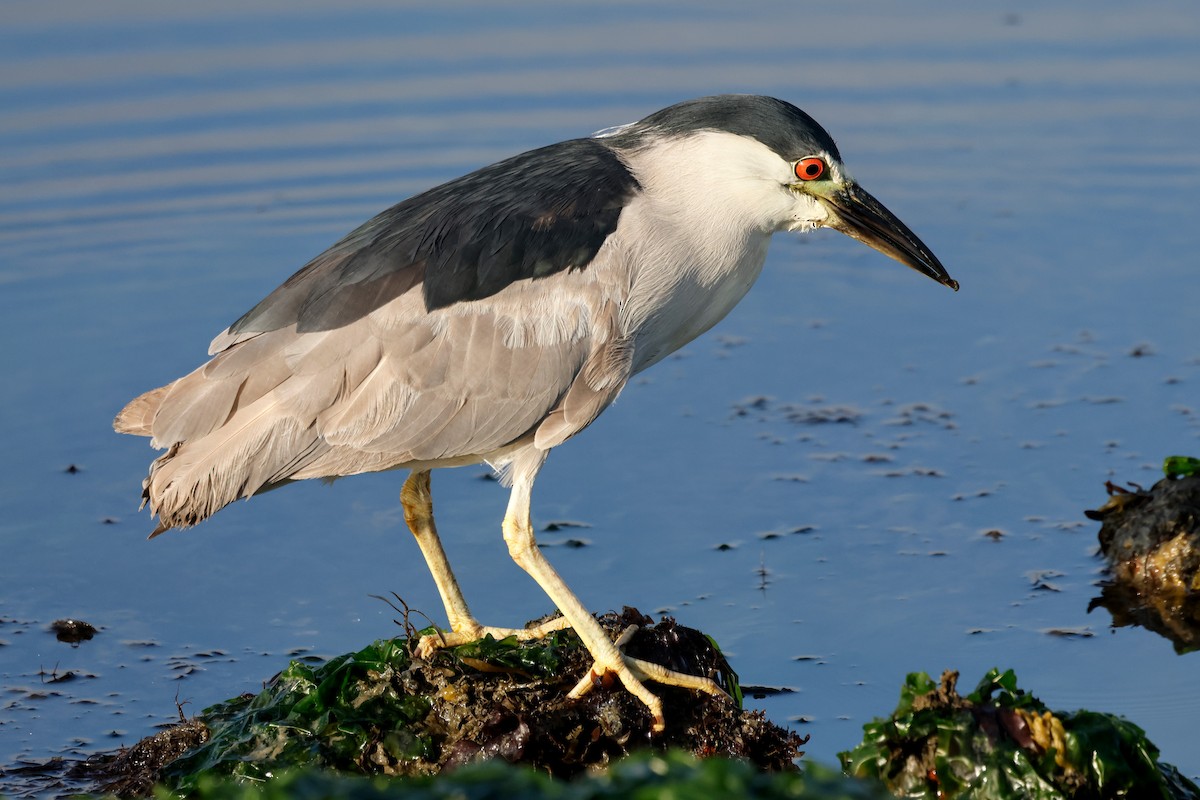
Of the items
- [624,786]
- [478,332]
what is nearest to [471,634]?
[478,332]

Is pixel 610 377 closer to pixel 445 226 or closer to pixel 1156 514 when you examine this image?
pixel 445 226

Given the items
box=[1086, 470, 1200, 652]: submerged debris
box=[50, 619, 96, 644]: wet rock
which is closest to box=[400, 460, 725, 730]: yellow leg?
box=[50, 619, 96, 644]: wet rock

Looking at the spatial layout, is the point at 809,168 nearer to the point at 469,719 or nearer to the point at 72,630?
the point at 469,719

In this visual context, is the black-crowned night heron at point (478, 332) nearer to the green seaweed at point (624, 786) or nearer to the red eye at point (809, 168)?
the red eye at point (809, 168)

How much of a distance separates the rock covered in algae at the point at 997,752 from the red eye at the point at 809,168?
6.38ft

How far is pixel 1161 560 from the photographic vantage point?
21.7 ft

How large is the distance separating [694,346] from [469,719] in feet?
15.4

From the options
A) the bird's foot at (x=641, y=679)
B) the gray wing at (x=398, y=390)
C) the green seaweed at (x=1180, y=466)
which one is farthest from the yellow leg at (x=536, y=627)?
the green seaweed at (x=1180, y=466)

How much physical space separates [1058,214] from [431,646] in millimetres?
6407

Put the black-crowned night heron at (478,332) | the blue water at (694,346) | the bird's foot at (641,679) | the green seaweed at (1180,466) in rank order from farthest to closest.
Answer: the green seaweed at (1180,466), the blue water at (694,346), the black-crowned night heron at (478,332), the bird's foot at (641,679)

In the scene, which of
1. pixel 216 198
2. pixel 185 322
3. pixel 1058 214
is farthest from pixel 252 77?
pixel 1058 214

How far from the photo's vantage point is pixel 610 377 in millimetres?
5352

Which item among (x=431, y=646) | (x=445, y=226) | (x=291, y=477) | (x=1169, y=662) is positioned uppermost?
(x=445, y=226)

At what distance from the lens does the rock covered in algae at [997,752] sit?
13.9 ft
